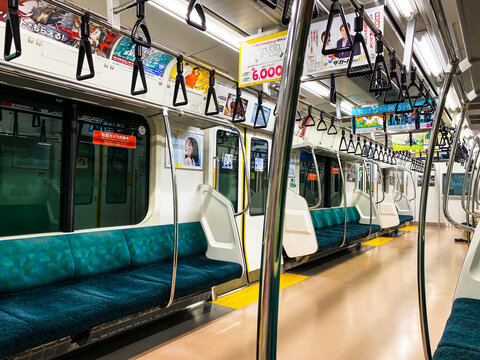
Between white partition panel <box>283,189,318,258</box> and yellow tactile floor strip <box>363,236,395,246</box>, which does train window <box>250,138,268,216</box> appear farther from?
yellow tactile floor strip <box>363,236,395,246</box>

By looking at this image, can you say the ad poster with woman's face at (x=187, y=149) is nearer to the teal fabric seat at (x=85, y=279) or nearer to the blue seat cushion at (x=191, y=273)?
the teal fabric seat at (x=85, y=279)

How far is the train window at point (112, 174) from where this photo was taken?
3.20m

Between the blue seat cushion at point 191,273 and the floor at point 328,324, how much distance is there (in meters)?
0.40

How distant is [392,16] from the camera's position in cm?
417

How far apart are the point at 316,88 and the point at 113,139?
4091mm

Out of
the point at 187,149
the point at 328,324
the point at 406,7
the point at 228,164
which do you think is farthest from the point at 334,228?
the point at 406,7

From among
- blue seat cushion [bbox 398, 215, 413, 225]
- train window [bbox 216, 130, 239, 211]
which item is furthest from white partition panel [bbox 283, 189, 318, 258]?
blue seat cushion [bbox 398, 215, 413, 225]

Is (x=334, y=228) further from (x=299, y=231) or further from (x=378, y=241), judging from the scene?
(x=378, y=241)

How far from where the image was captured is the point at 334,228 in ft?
22.9

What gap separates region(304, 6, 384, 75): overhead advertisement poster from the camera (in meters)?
3.13

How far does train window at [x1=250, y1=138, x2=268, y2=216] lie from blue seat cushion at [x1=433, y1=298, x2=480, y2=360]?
11.0ft

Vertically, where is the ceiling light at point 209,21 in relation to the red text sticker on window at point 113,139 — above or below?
above

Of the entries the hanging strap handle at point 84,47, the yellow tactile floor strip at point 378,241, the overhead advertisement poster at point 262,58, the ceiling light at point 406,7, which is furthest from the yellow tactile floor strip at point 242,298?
the yellow tactile floor strip at point 378,241

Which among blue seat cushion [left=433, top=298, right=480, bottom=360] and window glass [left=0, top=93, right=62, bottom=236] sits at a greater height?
window glass [left=0, top=93, right=62, bottom=236]
